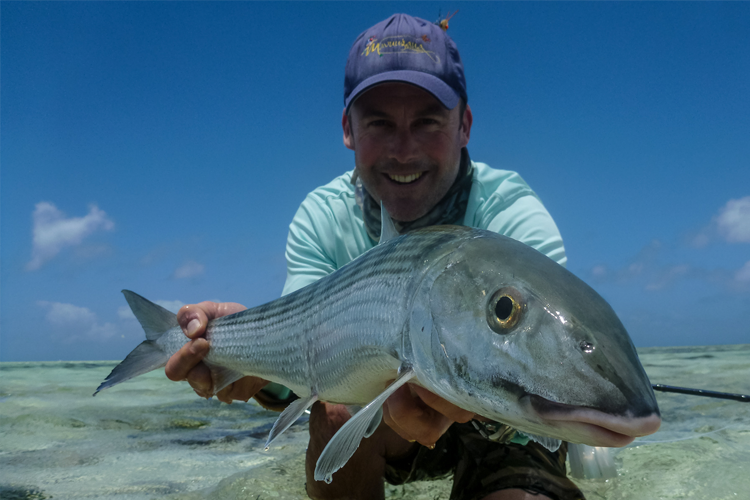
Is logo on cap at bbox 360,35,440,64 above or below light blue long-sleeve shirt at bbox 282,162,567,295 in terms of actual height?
above

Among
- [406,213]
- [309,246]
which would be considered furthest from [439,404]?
[309,246]

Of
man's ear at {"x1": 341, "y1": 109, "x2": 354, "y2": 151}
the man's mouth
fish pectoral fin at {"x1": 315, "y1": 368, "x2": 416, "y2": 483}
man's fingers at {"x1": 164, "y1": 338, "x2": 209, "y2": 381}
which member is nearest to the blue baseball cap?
man's ear at {"x1": 341, "y1": 109, "x2": 354, "y2": 151}

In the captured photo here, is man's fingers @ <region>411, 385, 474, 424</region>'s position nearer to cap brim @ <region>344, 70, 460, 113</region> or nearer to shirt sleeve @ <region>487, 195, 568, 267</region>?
shirt sleeve @ <region>487, 195, 568, 267</region>

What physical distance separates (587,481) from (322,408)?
179cm

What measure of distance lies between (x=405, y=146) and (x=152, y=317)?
6.62 feet

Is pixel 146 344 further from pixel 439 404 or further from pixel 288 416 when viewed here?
pixel 439 404

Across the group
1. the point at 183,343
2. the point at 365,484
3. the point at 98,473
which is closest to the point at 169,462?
the point at 98,473

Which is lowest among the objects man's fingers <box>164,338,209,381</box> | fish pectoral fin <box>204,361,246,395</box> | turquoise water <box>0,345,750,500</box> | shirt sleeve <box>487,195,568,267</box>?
turquoise water <box>0,345,750,500</box>

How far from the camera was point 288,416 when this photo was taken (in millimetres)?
2227

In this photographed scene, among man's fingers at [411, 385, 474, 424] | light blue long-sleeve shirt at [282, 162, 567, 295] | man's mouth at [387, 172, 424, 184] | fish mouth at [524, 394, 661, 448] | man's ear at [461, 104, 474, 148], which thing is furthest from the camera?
man's ear at [461, 104, 474, 148]

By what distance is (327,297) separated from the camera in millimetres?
2295

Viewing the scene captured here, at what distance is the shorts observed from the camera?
262 cm

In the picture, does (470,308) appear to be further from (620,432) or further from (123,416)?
(123,416)

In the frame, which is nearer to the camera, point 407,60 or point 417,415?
point 417,415
